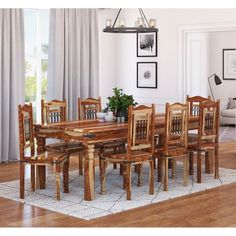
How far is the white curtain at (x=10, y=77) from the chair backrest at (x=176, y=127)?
2.75m

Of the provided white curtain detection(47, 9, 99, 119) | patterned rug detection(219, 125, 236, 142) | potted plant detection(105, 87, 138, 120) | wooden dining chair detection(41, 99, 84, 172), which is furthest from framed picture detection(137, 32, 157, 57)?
potted plant detection(105, 87, 138, 120)

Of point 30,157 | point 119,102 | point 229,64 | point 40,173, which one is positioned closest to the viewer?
point 30,157

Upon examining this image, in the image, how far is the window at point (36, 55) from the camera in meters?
7.94

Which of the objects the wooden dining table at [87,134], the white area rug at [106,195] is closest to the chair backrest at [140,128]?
the wooden dining table at [87,134]

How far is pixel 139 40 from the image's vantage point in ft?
30.5

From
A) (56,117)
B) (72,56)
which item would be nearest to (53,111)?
(56,117)

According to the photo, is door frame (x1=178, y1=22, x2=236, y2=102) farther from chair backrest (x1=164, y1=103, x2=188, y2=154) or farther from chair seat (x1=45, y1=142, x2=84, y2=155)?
chair seat (x1=45, y1=142, x2=84, y2=155)

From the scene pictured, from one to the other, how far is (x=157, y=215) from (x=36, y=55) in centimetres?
473

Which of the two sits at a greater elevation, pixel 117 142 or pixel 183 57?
pixel 183 57

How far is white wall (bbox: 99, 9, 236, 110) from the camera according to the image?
8719 millimetres

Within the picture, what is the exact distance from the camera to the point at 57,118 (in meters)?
Result: 6.10

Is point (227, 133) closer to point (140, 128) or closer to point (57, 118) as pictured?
point (57, 118)

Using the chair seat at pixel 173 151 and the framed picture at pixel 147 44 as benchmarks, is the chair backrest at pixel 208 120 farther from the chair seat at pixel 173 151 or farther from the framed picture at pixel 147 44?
the framed picture at pixel 147 44
